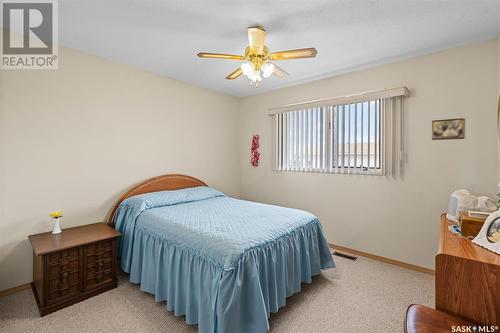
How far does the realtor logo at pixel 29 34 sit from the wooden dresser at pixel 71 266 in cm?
176

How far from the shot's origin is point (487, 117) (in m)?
2.32

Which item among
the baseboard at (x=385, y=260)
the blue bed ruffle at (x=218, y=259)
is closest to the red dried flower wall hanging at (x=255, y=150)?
the blue bed ruffle at (x=218, y=259)

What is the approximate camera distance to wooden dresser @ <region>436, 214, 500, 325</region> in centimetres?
122

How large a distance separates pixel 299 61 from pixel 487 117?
79.1 inches

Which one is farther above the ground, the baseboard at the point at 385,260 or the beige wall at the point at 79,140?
the beige wall at the point at 79,140

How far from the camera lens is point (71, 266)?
2121 millimetres

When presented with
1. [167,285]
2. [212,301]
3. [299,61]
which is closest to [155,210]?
[167,285]

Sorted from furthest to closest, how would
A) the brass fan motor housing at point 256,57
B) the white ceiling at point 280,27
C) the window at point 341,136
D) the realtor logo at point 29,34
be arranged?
the window at point 341,136, the brass fan motor housing at point 256,57, the realtor logo at point 29,34, the white ceiling at point 280,27

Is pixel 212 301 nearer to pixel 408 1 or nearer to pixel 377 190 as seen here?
pixel 377 190

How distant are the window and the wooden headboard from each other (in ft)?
4.84

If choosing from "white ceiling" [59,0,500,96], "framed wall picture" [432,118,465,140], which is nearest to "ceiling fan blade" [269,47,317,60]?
"white ceiling" [59,0,500,96]

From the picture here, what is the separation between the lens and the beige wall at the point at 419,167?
2.35 metres

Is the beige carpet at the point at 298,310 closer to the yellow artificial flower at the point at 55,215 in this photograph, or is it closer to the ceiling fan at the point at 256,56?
the yellow artificial flower at the point at 55,215

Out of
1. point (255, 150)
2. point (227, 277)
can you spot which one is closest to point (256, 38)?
point (227, 277)
